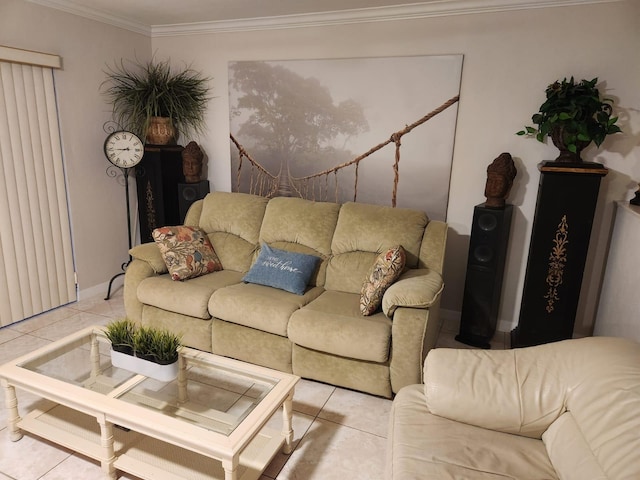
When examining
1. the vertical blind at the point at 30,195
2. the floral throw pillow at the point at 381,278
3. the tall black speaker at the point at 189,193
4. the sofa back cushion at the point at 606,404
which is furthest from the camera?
the tall black speaker at the point at 189,193

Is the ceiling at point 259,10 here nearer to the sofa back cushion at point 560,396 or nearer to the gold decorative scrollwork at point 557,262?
the gold decorative scrollwork at point 557,262

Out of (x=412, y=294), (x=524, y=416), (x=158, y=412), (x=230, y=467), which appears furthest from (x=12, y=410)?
(x=524, y=416)

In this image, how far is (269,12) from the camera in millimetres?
3531

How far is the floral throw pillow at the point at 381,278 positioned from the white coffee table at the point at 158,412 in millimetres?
735

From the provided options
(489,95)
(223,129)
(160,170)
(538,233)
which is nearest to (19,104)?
(160,170)

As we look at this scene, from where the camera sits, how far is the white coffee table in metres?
1.73

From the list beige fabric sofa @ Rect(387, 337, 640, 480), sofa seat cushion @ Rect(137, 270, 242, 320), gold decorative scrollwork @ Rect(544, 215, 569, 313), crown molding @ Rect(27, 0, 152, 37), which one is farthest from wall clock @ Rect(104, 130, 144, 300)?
gold decorative scrollwork @ Rect(544, 215, 569, 313)

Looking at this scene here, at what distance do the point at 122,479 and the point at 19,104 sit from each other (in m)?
2.81

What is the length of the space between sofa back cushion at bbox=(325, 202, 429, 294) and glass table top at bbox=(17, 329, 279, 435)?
3.72ft

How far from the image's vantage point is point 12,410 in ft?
6.91

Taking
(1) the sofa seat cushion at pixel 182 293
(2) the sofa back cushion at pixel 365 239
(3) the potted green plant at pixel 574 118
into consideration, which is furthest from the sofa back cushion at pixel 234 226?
(3) the potted green plant at pixel 574 118

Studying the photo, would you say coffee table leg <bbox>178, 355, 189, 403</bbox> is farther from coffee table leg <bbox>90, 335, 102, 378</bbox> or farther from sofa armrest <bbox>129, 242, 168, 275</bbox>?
sofa armrest <bbox>129, 242, 168, 275</bbox>

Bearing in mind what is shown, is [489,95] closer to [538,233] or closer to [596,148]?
[596,148]

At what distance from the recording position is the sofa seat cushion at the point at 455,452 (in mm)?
1434
